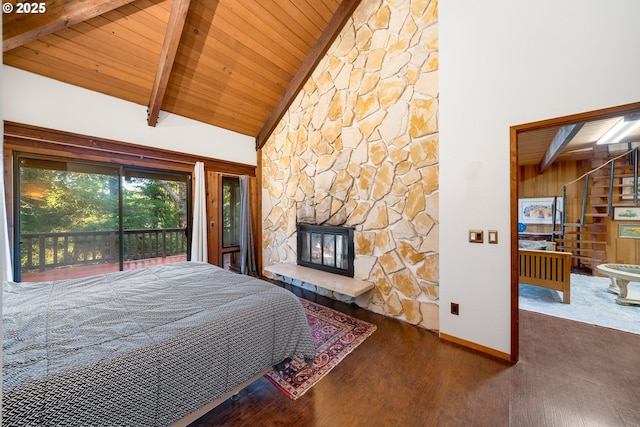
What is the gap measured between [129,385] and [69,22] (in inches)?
122

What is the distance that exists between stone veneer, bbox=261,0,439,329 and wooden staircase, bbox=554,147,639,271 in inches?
163

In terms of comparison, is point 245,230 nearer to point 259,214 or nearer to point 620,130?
point 259,214

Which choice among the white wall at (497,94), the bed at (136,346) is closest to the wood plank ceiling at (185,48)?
the white wall at (497,94)

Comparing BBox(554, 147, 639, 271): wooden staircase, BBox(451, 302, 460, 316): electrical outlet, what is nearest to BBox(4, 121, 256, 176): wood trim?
BBox(451, 302, 460, 316): electrical outlet

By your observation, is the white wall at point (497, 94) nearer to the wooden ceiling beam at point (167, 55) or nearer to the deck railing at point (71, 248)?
the wooden ceiling beam at point (167, 55)

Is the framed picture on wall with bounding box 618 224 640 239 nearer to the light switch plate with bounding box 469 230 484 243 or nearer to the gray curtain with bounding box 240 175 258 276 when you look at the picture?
the light switch plate with bounding box 469 230 484 243

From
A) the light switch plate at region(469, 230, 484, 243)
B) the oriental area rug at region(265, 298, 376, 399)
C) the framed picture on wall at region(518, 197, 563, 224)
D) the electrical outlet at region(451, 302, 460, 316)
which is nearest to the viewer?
the oriental area rug at region(265, 298, 376, 399)

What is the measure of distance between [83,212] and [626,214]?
849 cm

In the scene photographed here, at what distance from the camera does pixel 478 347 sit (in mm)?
2422

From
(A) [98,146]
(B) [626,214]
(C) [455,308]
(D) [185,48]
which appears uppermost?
(D) [185,48]

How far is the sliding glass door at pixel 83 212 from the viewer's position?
9.87 feet

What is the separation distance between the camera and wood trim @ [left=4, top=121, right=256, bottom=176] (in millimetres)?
2775

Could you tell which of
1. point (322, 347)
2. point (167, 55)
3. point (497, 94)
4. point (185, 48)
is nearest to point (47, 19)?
point (167, 55)

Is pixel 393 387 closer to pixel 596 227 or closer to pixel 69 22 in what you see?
pixel 69 22
